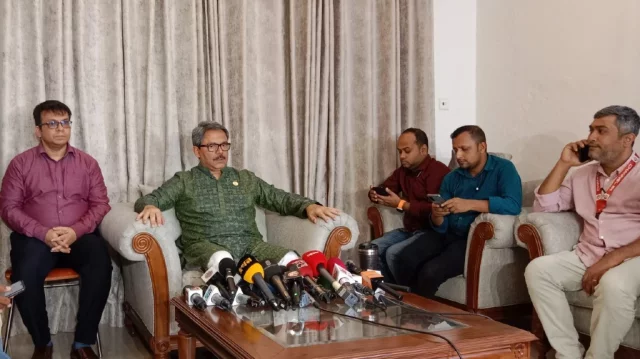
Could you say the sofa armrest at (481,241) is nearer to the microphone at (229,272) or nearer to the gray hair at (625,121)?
the gray hair at (625,121)

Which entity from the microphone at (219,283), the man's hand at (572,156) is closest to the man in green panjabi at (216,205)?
the microphone at (219,283)

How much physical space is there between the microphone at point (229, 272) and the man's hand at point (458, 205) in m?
1.38

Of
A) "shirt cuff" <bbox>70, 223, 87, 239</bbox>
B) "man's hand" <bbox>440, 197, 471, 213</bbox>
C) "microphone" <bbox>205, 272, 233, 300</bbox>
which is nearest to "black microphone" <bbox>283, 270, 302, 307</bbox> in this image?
"microphone" <bbox>205, 272, 233, 300</bbox>

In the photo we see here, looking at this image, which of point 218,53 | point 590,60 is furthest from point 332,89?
point 590,60

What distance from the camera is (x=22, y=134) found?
150 inches

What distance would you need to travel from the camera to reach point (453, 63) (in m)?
5.02

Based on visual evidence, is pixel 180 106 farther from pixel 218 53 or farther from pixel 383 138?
pixel 383 138

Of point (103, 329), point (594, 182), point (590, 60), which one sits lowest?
point (103, 329)

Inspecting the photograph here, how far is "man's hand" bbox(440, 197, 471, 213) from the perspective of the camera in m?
3.60

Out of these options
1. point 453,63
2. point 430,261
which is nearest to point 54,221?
point 430,261

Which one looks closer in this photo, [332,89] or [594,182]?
[594,182]

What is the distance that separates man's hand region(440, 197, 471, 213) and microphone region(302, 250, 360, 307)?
3.74ft

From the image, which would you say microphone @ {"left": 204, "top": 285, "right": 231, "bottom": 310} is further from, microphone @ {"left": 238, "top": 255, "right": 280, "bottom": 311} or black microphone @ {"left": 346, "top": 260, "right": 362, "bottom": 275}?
black microphone @ {"left": 346, "top": 260, "right": 362, "bottom": 275}

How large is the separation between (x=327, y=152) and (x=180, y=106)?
105 centimetres
